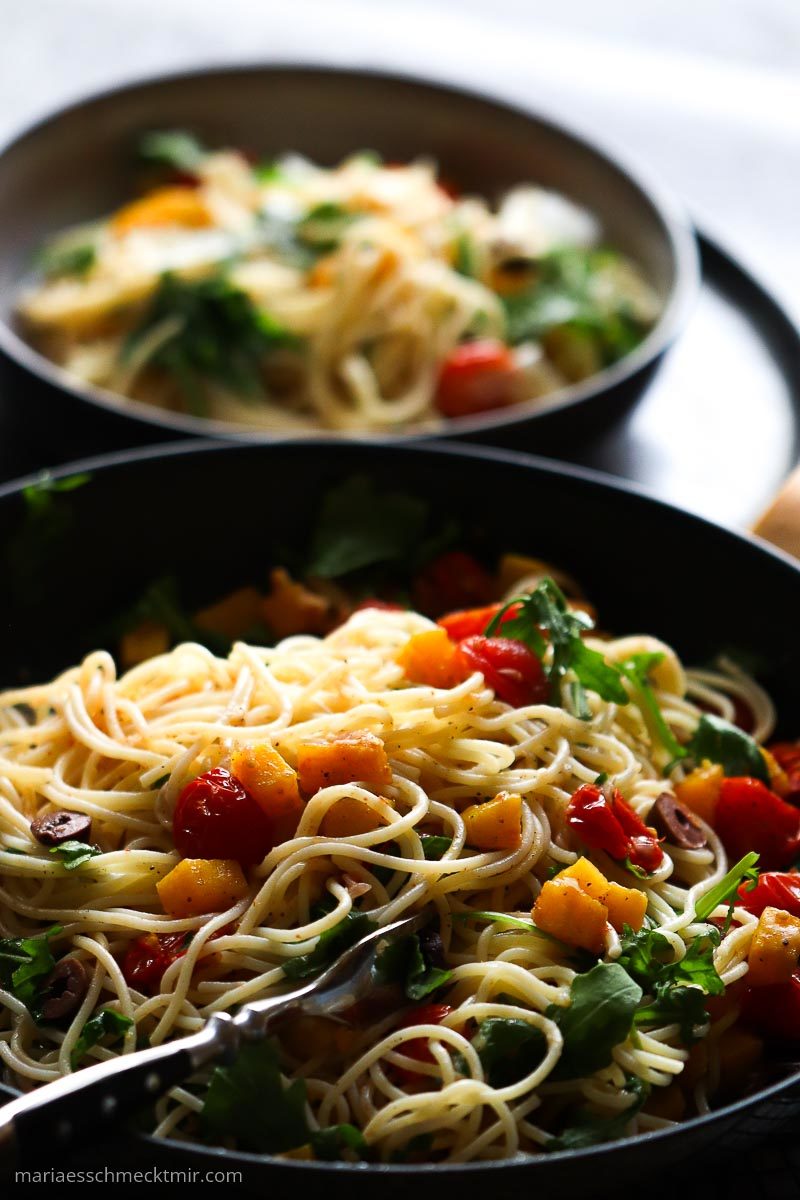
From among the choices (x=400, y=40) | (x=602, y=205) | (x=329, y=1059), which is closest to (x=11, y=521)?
(x=329, y=1059)

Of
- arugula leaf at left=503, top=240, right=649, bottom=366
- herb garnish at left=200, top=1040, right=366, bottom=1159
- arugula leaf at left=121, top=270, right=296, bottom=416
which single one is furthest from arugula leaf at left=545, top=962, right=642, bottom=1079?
arugula leaf at left=503, top=240, right=649, bottom=366

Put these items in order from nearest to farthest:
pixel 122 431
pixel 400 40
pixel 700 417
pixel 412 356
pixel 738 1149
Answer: pixel 738 1149
pixel 122 431
pixel 700 417
pixel 412 356
pixel 400 40

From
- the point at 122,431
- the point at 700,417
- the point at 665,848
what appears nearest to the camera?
the point at 665,848

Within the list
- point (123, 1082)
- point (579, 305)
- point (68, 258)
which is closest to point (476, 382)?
point (579, 305)

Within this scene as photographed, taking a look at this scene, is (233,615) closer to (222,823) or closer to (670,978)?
(222,823)

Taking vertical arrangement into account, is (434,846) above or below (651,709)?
below

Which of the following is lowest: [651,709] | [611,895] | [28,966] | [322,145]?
[28,966]

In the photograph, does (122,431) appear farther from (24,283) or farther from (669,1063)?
(669,1063)
